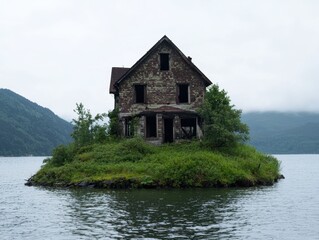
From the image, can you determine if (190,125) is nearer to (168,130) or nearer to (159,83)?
(168,130)

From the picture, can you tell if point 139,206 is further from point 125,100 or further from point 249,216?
point 125,100

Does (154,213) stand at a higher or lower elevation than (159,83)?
lower

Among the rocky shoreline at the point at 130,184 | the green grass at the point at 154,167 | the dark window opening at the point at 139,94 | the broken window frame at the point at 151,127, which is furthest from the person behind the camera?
the broken window frame at the point at 151,127

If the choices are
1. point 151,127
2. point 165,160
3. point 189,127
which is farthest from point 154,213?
point 189,127

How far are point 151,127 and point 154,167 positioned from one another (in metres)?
15.3

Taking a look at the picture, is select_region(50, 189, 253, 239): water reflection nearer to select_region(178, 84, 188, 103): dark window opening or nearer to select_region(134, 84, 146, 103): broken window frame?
select_region(134, 84, 146, 103): broken window frame

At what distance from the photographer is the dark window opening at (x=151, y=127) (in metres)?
55.0

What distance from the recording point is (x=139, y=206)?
28.2 metres

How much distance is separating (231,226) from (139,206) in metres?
7.99

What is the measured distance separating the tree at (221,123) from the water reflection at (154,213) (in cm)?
Answer: 1145

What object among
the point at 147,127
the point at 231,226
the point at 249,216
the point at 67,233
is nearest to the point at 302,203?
the point at 249,216

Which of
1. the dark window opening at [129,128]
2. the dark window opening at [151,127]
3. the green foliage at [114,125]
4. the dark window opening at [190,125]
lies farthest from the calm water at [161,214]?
the dark window opening at [151,127]

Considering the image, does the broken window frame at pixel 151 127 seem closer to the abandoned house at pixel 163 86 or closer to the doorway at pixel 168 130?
the abandoned house at pixel 163 86

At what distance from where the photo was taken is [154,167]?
4066 cm
